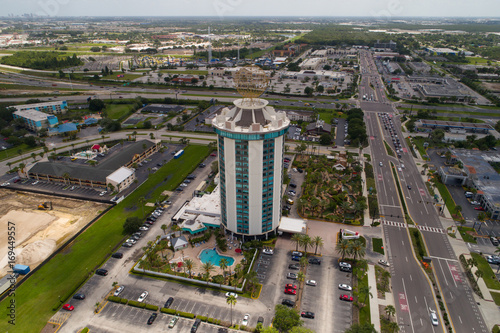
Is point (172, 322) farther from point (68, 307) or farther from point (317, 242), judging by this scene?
point (317, 242)

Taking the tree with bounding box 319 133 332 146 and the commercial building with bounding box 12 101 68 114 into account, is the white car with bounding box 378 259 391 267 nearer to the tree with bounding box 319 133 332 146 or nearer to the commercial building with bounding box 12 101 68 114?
the tree with bounding box 319 133 332 146

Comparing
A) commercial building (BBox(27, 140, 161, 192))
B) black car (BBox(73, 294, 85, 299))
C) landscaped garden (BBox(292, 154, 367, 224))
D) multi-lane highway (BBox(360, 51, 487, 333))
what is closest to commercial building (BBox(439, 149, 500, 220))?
multi-lane highway (BBox(360, 51, 487, 333))

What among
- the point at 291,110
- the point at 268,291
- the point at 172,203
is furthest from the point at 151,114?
the point at 268,291

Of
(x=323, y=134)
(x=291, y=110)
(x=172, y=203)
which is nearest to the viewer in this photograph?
(x=172, y=203)

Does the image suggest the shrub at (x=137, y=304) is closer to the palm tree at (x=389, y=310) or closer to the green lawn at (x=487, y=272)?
the palm tree at (x=389, y=310)

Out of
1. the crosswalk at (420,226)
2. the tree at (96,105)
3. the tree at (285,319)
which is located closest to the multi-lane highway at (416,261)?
the crosswalk at (420,226)

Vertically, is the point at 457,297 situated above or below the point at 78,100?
below

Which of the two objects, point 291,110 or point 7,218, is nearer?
point 7,218

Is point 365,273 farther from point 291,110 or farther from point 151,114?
point 151,114
